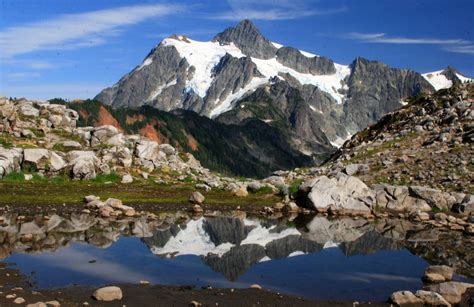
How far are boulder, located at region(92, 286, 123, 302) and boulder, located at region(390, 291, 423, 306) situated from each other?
13.4m

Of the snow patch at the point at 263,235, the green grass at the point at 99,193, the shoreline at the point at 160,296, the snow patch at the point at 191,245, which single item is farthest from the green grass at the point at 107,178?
the shoreline at the point at 160,296

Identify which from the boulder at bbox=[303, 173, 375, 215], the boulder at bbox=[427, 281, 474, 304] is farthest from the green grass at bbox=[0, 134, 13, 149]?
the boulder at bbox=[427, 281, 474, 304]

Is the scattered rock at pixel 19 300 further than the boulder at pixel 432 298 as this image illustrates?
No

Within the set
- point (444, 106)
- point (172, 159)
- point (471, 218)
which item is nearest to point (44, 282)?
point (471, 218)

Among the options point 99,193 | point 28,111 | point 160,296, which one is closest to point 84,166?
point 99,193

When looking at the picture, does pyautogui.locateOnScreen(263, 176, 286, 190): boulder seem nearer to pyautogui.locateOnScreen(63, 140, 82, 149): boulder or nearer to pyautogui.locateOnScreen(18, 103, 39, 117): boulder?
pyautogui.locateOnScreen(63, 140, 82, 149): boulder

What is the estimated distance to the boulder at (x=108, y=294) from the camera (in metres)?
24.8

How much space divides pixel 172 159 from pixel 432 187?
48.1 meters

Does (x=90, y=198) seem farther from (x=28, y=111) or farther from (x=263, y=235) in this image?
(x=28, y=111)

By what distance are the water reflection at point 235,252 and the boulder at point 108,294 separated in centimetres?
415

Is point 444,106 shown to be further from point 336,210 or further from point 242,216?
point 242,216

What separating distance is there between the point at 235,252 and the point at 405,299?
15.9 metres

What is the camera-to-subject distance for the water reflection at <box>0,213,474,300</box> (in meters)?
30.6

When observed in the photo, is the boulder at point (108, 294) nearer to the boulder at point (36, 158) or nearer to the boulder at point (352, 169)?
the boulder at point (36, 158)
